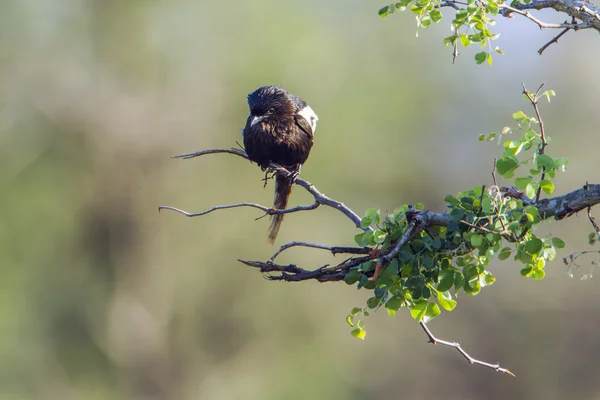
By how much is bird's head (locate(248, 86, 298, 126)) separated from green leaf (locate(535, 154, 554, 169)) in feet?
11.8

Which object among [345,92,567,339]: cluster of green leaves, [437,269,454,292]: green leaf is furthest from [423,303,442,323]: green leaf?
[437,269,454,292]: green leaf

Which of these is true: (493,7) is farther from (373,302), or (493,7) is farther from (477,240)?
(373,302)

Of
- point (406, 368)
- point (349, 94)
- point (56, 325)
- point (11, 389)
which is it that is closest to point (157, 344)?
point (56, 325)

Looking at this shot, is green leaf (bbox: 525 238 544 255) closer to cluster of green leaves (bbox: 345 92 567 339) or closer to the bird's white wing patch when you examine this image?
cluster of green leaves (bbox: 345 92 567 339)

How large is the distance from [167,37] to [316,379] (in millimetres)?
9909

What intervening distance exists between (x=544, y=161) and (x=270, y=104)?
3748 millimetres

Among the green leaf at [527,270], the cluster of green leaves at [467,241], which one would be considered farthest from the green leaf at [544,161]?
the green leaf at [527,270]

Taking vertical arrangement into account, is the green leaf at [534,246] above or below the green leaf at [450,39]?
below

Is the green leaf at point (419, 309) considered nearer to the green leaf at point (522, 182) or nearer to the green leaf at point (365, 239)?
the green leaf at point (365, 239)

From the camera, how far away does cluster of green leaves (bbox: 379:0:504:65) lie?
10.5ft

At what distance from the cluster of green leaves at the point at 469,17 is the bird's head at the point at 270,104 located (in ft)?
9.67

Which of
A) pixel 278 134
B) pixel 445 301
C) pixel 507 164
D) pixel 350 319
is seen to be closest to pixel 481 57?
pixel 507 164

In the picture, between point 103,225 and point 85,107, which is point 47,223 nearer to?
point 103,225

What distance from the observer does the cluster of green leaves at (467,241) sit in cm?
297
